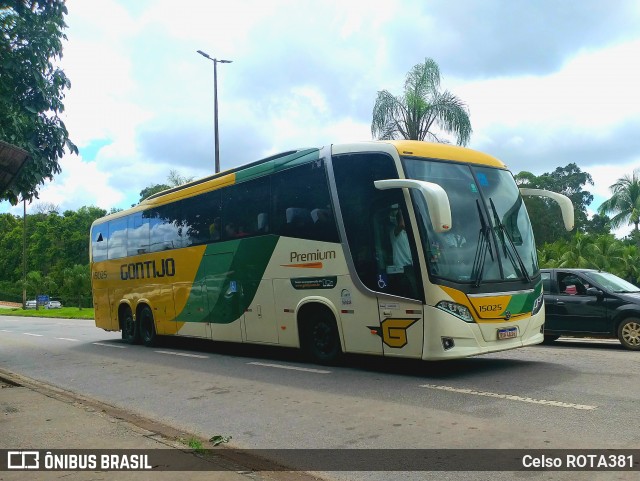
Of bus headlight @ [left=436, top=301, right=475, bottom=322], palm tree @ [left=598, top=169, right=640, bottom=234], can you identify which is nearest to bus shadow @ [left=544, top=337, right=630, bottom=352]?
bus headlight @ [left=436, top=301, right=475, bottom=322]

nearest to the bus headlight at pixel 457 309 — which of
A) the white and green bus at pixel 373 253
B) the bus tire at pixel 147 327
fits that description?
the white and green bus at pixel 373 253

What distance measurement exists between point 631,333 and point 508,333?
4.44 meters

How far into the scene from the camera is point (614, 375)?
9.03 metres

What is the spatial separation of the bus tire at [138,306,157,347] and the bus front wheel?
0.26 metres

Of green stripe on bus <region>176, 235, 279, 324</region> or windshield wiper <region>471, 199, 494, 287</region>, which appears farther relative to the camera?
green stripe on bus <region>176, 235, 279, 324</region>

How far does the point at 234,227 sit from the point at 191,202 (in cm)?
208

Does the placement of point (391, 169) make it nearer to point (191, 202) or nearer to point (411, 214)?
point (411, 214)

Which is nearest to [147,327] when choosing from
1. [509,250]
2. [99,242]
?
[99,242]

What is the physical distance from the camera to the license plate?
916 centimetres

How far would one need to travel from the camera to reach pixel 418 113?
2444 centimetres

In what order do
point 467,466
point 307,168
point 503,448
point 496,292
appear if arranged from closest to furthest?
point 467,466
point 503,448
point 496,292
point 307,168

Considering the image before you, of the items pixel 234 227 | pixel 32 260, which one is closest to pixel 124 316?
pixel 234 227

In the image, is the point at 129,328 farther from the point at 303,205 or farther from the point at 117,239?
the point at 303,205

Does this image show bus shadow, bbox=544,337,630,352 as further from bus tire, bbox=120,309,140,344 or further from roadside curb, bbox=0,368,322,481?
bus tire, bbox=120,309,140,344
